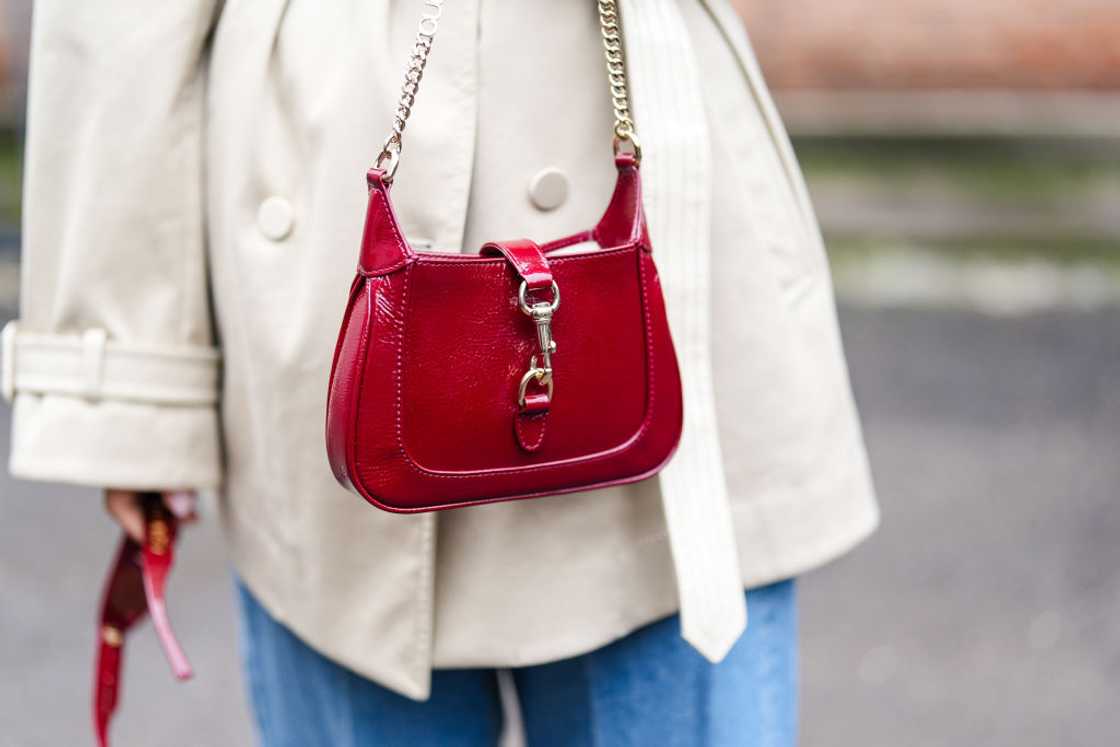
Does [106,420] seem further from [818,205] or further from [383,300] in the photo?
[818,205]

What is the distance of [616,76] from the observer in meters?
1.09

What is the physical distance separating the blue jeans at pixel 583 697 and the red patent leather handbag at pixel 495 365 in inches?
8.7

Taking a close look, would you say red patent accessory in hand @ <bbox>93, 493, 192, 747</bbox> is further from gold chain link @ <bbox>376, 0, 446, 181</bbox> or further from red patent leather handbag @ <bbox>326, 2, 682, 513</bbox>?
gold chain link @ <bbox>376, 0, 446, 181</bbox>

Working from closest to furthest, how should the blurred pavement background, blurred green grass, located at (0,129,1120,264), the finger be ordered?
the finger, the blurred pavement background, blurred green grass, located at (0,129,1120,264)

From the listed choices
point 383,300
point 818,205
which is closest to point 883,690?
point 383,300

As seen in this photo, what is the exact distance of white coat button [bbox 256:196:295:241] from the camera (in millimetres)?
1134

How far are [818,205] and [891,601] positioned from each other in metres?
3.68

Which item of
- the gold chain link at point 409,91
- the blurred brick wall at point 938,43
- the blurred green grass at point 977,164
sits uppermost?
the gold chain link at point 409,91

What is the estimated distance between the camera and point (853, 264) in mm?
5691

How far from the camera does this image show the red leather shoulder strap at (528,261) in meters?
0.95

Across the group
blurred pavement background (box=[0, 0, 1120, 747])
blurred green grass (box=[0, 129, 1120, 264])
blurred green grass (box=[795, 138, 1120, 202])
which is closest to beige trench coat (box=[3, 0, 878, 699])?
blurred pavement background (box=[0, 0, 1120, 747])

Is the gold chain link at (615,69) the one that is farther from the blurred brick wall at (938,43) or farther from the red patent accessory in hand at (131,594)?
the blurred brick wall at (938,43)

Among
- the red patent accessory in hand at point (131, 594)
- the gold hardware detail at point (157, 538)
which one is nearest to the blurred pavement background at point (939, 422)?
the red patent accessory in hand at point (131, 594)

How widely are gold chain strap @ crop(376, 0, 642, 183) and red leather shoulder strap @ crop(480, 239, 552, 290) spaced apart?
0.10 meters
